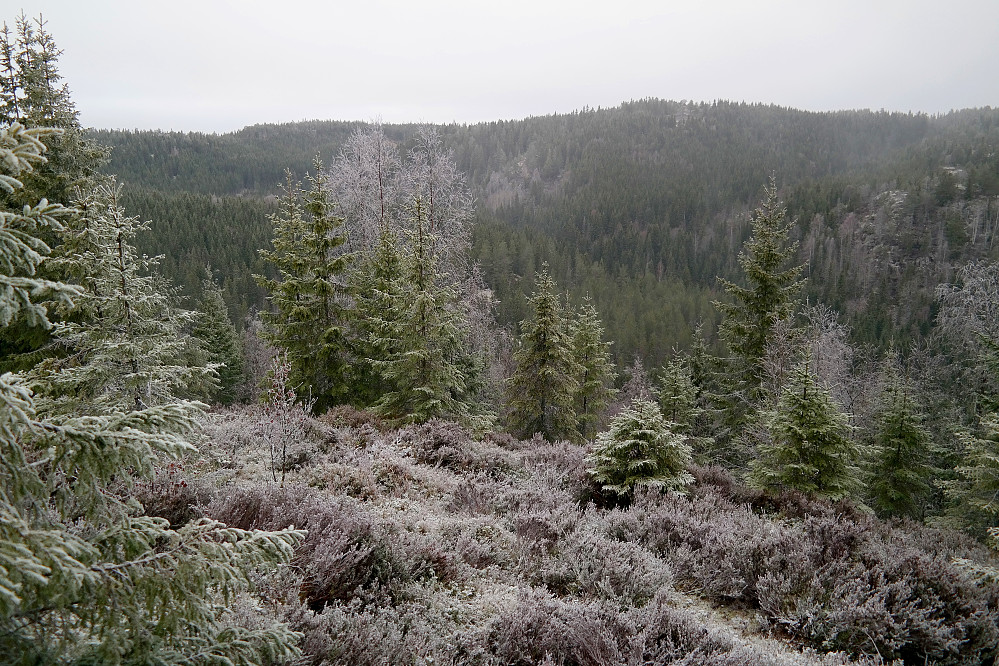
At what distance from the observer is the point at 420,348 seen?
12984mm

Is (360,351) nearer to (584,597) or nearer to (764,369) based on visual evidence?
(584,597)

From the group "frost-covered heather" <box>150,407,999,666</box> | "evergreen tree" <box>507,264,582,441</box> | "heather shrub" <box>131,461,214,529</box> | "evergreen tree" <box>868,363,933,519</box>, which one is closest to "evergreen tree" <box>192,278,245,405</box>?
"evergreen tree" <box>507,264,582,441</box>

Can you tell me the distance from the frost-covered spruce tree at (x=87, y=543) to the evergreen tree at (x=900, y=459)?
902 inches

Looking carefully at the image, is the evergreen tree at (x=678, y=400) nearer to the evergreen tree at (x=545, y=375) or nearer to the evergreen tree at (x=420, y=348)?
the evergreen tree at (x=545, y=375)

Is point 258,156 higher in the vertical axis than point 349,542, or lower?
higher

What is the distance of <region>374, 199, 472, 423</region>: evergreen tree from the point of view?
1287cm

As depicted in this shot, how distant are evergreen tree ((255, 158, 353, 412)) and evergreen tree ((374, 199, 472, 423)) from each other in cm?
162

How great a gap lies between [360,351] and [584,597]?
38.0 feet

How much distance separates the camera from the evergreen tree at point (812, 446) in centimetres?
1062

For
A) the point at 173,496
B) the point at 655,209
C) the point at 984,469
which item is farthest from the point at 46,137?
the point at 655,209

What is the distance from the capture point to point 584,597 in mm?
4879

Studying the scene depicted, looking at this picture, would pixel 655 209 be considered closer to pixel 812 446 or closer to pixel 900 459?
pixel 900 459

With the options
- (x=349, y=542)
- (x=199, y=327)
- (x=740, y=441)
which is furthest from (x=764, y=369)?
(x=199, y=327)

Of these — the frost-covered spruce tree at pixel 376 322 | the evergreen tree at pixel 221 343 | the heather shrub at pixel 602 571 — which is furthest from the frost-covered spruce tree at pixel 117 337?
the evergreen tree at pixel 221 343
